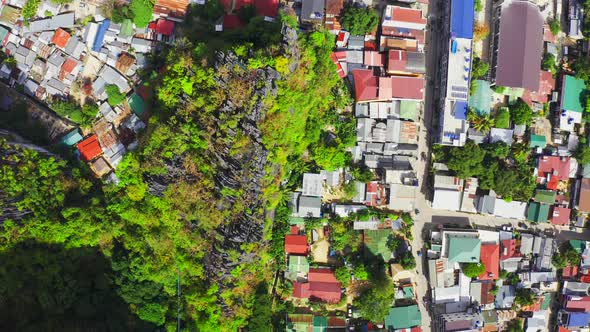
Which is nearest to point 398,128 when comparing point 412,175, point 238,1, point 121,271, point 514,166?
point 412,175

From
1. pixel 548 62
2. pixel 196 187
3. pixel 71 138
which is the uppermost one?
pixel 548 62

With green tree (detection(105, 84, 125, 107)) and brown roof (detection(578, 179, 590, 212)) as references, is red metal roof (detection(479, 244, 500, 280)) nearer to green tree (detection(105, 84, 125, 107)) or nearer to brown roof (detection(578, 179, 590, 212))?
brown roof (detection(578, 179, 590, 212))

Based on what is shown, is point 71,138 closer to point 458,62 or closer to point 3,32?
point 3,32

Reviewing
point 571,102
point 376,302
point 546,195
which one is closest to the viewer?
point 376,302

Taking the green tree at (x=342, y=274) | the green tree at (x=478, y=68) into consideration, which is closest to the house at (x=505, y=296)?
the green tree at (x=342, y=274)

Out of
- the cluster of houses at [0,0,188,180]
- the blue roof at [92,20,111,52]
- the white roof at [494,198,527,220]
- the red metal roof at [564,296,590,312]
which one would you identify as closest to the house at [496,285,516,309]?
the red metal roof at [564,296,590,312]

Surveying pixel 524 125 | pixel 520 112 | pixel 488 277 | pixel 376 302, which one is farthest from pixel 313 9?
pixel 488 277

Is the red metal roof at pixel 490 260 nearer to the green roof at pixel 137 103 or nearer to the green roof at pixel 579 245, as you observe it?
the green roof at pixel 579 245
